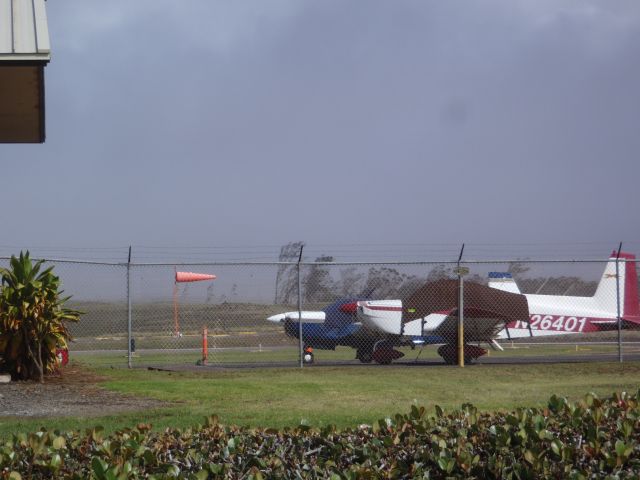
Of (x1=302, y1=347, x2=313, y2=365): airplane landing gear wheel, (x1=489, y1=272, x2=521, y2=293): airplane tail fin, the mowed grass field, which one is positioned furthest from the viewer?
(x1=489, y1=272, x2=521, y2=293): airplane tail fin

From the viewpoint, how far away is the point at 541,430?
4.42 meters

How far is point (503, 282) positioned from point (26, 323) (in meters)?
11.4

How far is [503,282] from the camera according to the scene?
20.3m

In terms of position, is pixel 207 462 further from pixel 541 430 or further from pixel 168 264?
pixel 168 264

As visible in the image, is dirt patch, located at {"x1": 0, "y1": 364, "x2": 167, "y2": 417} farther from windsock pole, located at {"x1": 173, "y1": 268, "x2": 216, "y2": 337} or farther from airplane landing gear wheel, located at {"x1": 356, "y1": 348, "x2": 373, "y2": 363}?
airplane landing gear wheel, located at {"x1": 356, "y1": 348, "x2": 373, "y2": 363}

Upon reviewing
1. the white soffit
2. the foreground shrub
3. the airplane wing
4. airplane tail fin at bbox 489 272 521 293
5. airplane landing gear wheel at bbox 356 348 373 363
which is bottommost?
airplane landing gear wheel at bbox 356 348 373 363

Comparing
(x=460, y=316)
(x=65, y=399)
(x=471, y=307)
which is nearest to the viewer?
(x=65, y=399)

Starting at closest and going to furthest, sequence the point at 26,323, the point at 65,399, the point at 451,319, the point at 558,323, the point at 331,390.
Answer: the point at 65,399
the point at 331,390
the point at 26,323
the point at 451,319
the point at 558,323

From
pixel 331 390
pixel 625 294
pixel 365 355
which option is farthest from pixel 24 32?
pixel 625 294

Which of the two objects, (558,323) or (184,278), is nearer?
(184,278)

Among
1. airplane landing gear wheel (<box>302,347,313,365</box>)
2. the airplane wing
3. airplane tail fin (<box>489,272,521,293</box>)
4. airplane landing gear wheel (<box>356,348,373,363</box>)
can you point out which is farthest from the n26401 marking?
airplane landing gear wheel (<box>302,347,313,365</box>)

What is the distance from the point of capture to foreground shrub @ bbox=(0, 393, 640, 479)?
161 inches

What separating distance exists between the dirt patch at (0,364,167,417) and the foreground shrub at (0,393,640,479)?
522 centimetres

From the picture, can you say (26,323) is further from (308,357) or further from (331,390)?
(308,357)
